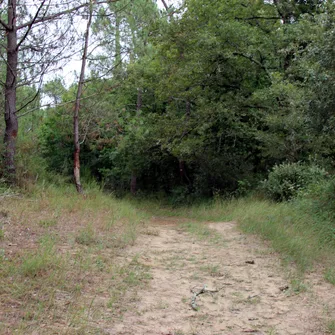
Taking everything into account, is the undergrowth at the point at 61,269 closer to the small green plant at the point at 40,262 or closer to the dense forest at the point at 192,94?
the small green plant at the point at 40,262

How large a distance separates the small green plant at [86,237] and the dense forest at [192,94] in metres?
3.77

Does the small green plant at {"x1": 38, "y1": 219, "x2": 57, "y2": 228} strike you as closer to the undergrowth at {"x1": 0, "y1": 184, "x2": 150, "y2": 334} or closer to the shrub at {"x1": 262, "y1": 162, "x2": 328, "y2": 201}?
→ the undergrowth at {"x1": 0, "y1": 184, "x2": 150, "y2": 334}

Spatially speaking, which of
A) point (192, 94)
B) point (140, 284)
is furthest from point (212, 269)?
point (192, 94)

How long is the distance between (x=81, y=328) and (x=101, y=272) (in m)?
1.64

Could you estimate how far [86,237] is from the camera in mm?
6605

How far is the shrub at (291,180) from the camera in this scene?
11.4 meters

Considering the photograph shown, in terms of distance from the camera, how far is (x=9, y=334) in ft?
11.1

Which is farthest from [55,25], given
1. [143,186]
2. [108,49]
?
[143,186]

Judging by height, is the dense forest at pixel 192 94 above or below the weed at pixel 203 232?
above

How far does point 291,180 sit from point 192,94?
5.17 m

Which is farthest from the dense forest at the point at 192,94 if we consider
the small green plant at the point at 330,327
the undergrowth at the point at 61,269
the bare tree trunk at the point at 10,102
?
the small green plant at the point at 330,327

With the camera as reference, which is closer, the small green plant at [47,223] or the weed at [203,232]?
the small green plant at [47,223]

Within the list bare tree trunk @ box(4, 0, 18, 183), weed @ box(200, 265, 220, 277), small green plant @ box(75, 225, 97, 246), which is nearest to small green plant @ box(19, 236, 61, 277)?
small green plant @ box(75, 225, 97, 246)

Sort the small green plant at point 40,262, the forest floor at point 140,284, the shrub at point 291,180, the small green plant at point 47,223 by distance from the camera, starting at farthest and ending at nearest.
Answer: the shrub at point 291,180 → the small green plant at point 47,223 → the small green plant at point 40,262 → the forest floor at point 140,284
